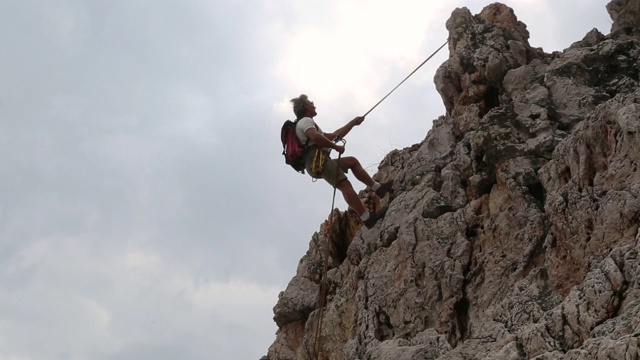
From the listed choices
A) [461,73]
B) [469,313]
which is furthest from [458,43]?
[469,313]

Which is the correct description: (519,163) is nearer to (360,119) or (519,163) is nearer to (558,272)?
(558,272)

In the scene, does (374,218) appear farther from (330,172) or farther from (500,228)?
(500,228)

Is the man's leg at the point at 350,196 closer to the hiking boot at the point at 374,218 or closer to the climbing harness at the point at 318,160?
the hiking boot at the point at 374,218

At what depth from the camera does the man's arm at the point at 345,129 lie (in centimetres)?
1611

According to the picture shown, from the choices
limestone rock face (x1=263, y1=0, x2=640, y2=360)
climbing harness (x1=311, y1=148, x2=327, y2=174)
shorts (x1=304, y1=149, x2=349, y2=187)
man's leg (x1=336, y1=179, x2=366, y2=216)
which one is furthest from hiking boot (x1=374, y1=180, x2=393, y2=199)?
climbing harness (x1=311, y1=148, x2=327, y2=174)

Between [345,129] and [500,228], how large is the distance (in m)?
4.96

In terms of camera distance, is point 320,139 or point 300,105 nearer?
point 320,139

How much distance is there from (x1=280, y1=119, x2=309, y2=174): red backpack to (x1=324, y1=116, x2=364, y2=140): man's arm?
0.61m

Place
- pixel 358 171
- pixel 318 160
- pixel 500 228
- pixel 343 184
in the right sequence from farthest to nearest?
pixel 358 171 < pixel 343 184 < pixel 318 160 < pixel 500 228

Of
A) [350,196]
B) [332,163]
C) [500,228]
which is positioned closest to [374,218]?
[350,196]

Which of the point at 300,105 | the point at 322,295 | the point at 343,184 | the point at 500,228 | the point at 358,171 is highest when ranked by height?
the point at 300,105

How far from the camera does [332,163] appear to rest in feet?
52.6

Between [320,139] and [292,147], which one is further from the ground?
[292,147]

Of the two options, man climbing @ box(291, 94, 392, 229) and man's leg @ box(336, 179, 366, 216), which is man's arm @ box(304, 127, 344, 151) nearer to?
man climbing @ box(291, 94, 392, 229)
